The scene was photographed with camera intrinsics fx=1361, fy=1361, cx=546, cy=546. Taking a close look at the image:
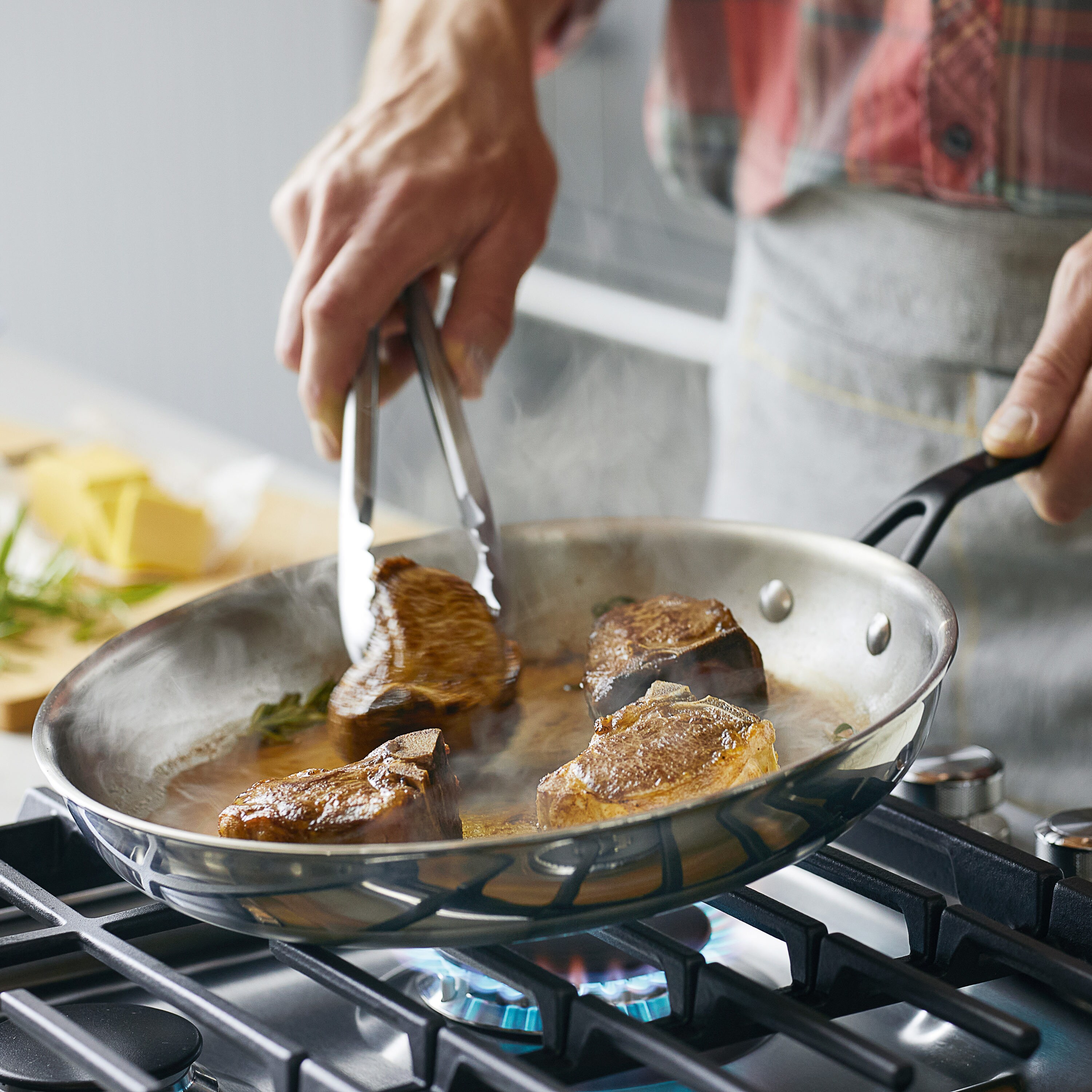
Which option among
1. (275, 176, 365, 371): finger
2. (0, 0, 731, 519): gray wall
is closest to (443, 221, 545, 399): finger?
(275, 176, 365, 371): finger

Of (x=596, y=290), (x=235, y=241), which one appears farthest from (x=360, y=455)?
(x=235, y=241)

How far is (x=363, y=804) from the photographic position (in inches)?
28.5

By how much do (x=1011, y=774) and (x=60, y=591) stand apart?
1.09m

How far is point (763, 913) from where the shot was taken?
30.5 inches

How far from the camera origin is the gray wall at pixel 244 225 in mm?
2707

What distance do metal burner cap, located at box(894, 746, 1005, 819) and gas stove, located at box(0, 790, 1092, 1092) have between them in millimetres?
46

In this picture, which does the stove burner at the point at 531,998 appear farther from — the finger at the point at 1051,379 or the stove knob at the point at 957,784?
the finger at the point at 1051,379

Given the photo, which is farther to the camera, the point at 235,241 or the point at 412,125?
the point at 235,241

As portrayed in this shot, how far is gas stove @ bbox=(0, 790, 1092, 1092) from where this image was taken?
65 cm

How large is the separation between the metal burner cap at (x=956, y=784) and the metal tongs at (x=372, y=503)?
1.07 feet

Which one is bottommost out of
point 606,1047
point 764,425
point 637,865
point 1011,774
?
point 1011,774

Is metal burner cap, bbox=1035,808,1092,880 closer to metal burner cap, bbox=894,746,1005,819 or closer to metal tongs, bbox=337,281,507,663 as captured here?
metal burner cap, bbox=894,746,1005,819

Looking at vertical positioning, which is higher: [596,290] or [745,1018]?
[596,290]

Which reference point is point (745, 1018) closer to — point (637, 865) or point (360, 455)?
point (637, 865)
